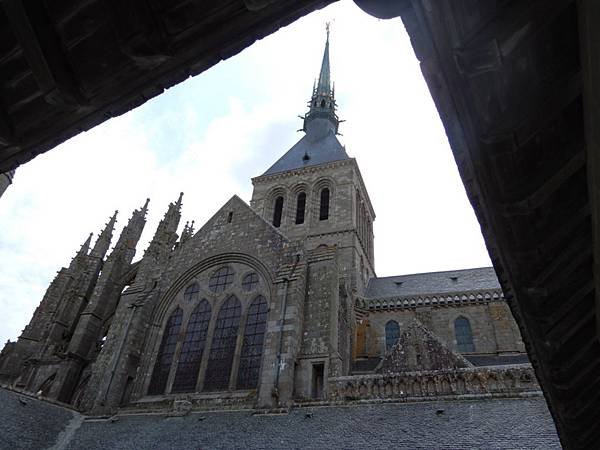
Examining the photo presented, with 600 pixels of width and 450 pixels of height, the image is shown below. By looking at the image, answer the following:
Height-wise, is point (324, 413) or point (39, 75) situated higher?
point (324, 413)

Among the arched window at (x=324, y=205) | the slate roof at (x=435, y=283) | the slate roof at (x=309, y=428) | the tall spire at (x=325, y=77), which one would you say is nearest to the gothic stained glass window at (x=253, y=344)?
the slate roof at (x=309, y=428)

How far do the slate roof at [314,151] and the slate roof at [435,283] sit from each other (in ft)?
31.1

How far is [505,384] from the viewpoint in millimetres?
10930

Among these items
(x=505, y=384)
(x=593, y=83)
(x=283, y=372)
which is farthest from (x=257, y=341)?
(x=593, y=83)

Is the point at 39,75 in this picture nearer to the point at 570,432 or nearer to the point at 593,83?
the point at 593,83

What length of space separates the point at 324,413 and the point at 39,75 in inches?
440

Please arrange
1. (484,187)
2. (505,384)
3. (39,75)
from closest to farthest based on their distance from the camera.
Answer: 1. (39,75)
2. (484,187)
3. (505,384)

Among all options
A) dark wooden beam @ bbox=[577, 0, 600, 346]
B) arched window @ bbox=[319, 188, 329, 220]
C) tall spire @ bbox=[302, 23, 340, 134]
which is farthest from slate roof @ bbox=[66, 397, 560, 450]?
tall spire @ bbox=[302, 23, 340, 134]

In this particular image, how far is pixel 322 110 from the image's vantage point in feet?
133

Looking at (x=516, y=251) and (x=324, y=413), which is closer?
(x=516, y=251)

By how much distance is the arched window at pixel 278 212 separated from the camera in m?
30.8

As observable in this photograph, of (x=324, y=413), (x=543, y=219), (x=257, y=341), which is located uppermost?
(x=257, y=341)

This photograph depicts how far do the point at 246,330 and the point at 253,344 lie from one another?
0.63 m

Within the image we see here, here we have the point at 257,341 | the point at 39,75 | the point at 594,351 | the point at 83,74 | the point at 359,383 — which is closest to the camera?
the point at 39,75
